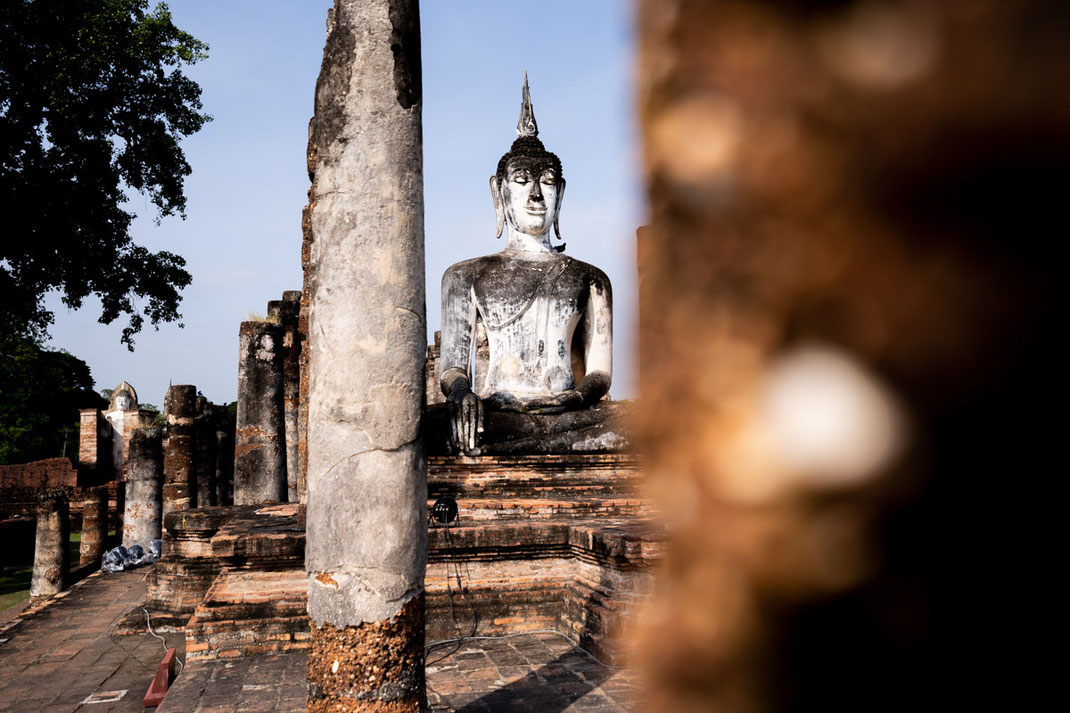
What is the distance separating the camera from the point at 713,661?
0.35 m

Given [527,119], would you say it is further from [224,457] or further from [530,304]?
[224,457]

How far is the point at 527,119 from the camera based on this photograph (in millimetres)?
8977

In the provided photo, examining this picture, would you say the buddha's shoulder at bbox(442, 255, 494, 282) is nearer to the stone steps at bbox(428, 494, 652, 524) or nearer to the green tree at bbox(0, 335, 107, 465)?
the stone steps at bbox(428, 494, 652, 524)

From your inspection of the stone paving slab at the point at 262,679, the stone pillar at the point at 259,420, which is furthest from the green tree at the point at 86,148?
the stone paving slab at the point at 262,679

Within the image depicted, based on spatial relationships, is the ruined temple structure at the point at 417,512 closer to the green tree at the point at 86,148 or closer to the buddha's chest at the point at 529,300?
the buddha's chest at the point at 529,300

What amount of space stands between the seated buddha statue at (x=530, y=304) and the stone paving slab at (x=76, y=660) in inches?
146

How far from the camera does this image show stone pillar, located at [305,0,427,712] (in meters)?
3.39

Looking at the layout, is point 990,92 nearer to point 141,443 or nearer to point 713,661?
point 713,661

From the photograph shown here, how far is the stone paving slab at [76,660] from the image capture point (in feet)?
19.2

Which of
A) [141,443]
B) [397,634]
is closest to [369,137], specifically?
[397,634]

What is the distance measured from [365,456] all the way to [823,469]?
3.27 meters

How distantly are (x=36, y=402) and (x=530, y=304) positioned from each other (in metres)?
29.7

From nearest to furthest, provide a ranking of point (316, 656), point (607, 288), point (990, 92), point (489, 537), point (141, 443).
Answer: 1. point (990, 92)
2. point (316, 656)
3. point (489, 537)
4. point (607, 288)
5. point (141, 443)

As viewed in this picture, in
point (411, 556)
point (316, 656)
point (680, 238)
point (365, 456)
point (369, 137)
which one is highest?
point (369, 137)
